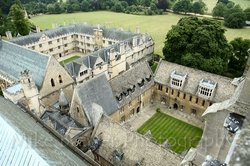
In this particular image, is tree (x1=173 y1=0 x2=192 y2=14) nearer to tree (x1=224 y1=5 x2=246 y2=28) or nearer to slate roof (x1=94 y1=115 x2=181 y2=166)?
tree (x1=224 y1=5 x2=246 y2=28)

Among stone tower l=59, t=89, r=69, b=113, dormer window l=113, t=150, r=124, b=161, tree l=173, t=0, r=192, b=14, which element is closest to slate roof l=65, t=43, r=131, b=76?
stone tower l=59, t=89, r=69, b=113

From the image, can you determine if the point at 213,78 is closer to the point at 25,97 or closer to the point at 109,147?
the point at 109,147

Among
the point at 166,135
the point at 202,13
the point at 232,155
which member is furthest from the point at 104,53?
the point at 202,13

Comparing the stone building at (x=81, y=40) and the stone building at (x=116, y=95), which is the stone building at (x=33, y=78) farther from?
the stone building at (x=81, y=40)

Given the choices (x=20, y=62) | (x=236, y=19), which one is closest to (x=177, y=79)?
(x=20, y=62)

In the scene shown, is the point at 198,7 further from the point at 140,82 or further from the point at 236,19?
the point at 140,82

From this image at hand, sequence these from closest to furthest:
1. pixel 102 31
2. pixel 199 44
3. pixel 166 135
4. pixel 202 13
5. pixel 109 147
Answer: pixel 109 147 → pixel 166 135 → pixel 199 44 → pixel 102 31 → pixel 202 13
